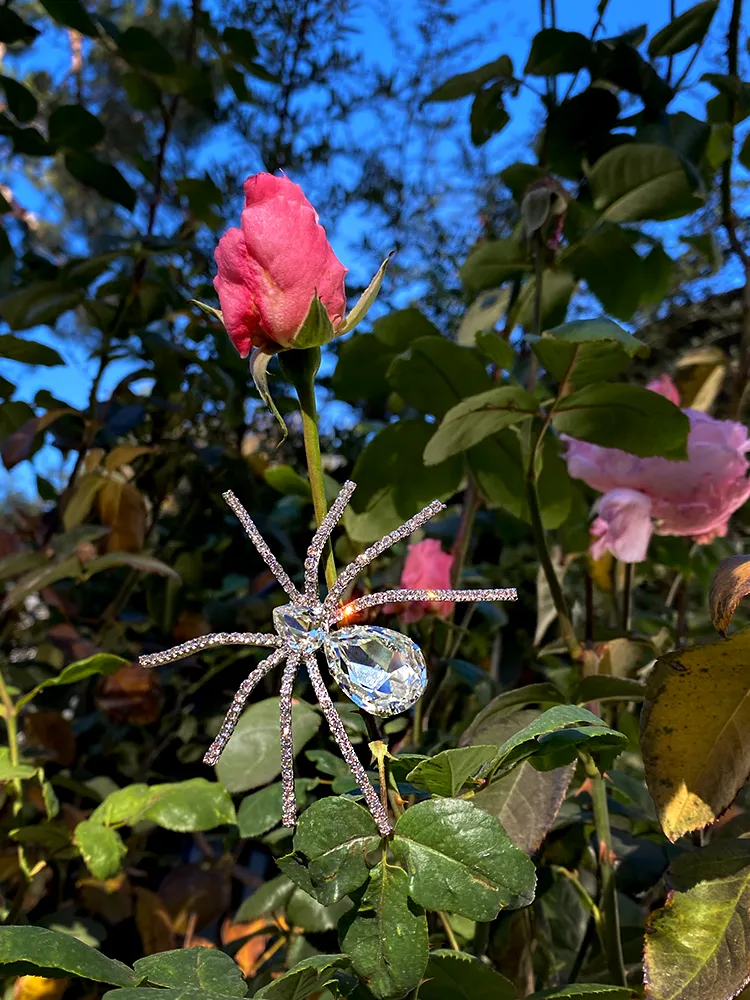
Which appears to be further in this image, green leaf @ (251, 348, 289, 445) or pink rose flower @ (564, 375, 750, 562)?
pink rose flower @ (564, 375, 750, 562)

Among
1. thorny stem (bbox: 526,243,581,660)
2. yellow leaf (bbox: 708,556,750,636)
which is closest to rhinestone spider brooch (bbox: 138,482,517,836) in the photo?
yellow leaf (bbox: 708,556,750,636)

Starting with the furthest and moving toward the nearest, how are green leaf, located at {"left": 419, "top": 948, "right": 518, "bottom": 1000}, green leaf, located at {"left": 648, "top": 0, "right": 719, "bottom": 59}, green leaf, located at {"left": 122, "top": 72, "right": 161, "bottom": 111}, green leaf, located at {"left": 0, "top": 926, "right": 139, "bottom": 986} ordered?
green leaf, located at {"left": 122, "top": 72, "right": 161, "bottom": 111}, green leaf, located at {"left": 648, "top": 0, "right": 719, "bottom": 59}, green leaf, located at {"left": 419, "top": 948, "right": 518, "bottom": 1000}, green leaf, located at {"left": 0, "top": 926, "right": 139, "bottom": 986}

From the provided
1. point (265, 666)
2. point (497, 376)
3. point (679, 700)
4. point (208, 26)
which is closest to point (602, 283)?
point (497, 376)

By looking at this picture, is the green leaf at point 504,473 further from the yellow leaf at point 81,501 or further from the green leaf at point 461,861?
the yellow leaf at point 81,501

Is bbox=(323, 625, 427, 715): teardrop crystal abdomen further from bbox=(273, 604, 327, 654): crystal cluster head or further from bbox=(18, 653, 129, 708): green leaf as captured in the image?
bbox=(18, 653, 129, 708): green leaf

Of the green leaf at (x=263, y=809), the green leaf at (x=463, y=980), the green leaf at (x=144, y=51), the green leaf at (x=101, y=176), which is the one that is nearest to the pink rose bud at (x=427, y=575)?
the green leaf at (x=263, y=809)

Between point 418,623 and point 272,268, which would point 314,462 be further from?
point 418,623

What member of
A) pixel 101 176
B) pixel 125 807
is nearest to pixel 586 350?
pixel 125 807
